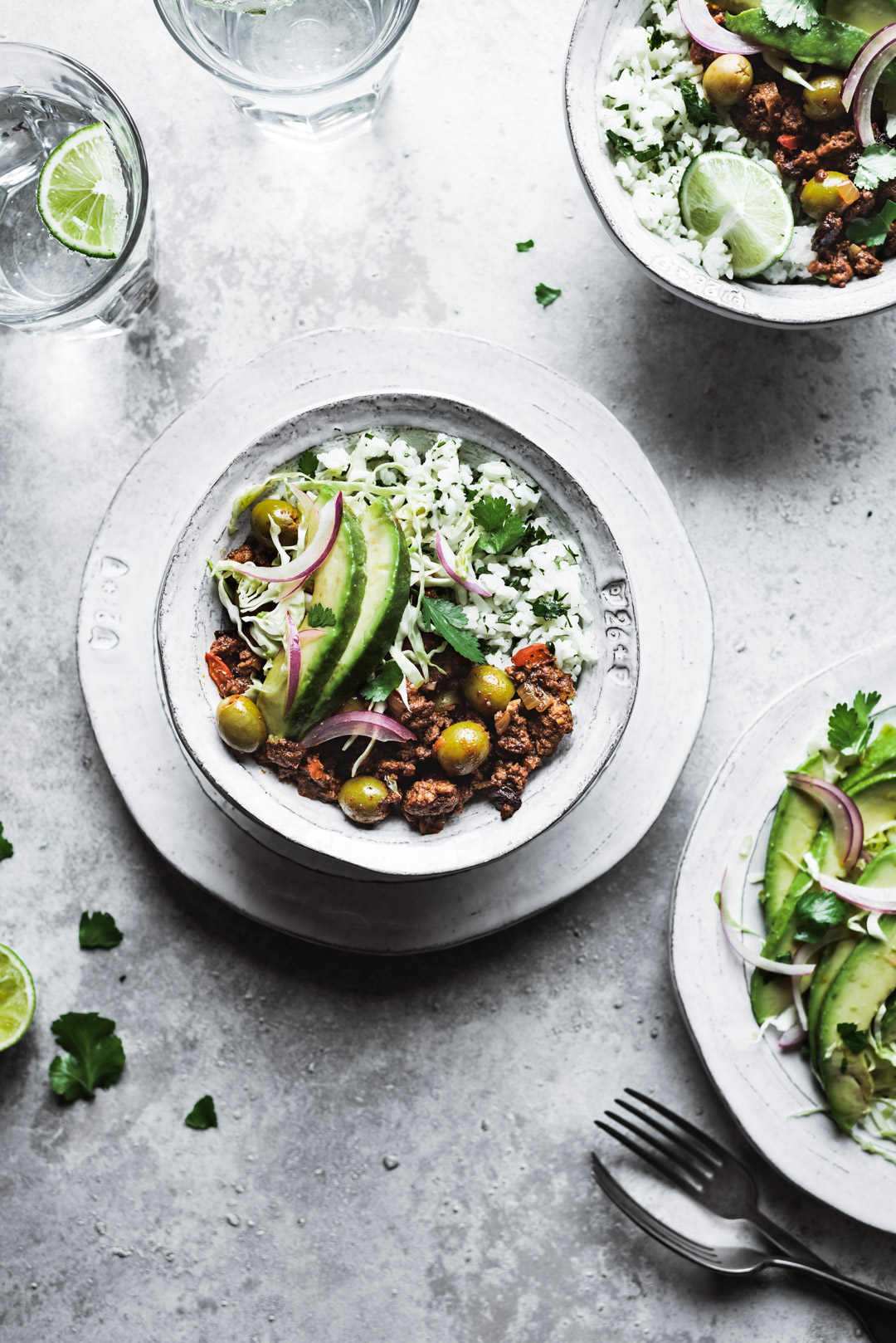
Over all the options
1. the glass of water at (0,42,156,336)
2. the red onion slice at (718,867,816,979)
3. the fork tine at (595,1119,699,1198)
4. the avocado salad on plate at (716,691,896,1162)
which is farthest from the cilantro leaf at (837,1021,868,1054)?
the glass of water at (0,42,156,336)

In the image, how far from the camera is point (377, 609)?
6.29ft

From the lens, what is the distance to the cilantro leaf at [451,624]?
2033 mm

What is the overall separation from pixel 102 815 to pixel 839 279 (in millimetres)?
2184

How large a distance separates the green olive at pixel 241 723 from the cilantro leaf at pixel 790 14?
1.88 metres

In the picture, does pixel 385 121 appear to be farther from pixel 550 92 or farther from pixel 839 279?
pixel 839 279

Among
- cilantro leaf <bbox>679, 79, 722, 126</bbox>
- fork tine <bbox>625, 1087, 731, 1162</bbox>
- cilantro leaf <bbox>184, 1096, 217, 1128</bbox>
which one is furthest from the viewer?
cilantro leaf <bbox>184, 1096, 217, 1128</bbox>

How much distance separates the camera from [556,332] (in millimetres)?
2533

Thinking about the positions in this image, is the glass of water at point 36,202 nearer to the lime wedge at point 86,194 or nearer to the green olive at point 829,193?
the lime wedge at point 86,194

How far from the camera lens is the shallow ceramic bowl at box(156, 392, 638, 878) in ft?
6.55

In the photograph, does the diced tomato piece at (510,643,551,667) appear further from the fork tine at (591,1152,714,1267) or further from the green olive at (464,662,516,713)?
the fork tine at (591,1152,714,1267)

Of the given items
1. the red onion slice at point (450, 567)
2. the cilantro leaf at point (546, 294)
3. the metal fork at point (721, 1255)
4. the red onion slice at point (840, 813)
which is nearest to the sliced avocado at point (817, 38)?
the cilantro leaf at point (546, 294)

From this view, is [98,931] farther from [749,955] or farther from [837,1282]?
[837,1282]

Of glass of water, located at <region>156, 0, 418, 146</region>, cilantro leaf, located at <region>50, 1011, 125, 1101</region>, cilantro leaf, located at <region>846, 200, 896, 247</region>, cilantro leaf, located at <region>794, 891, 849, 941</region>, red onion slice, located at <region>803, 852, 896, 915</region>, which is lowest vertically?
cilantro leaf, located at <region>50, 1011, 125, 1101</region>

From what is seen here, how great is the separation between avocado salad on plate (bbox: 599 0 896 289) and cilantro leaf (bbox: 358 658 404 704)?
1.15 metres
